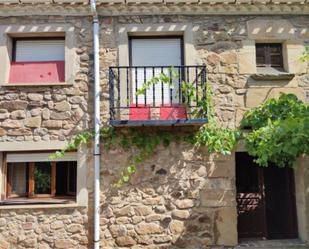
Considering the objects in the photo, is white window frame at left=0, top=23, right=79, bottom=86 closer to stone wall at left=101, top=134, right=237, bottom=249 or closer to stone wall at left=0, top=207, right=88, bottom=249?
stone wall at left=101, top=134, right=237, bottom=249

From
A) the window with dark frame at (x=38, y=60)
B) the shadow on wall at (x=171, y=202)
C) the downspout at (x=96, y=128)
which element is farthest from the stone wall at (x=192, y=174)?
the window with dark frame at (x=38, y=60)

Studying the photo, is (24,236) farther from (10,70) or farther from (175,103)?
(175,103)

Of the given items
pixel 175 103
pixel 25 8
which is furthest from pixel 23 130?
pixel 175 103

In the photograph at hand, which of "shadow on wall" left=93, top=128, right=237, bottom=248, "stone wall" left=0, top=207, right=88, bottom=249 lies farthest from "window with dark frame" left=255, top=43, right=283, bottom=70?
"stone wall" left=0, top=207, right=88, bottom=249

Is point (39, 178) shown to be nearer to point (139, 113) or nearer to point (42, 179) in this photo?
point (42, 179)

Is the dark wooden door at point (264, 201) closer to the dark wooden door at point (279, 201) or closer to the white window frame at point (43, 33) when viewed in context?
A: the dark wooden door at point (279, 201)

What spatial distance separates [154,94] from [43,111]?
1.92m

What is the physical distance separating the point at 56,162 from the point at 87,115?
968mm

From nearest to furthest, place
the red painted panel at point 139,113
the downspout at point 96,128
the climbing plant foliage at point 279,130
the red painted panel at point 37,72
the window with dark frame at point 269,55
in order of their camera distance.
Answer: the climbing plant foliage at point 279,130 < the downspout at point 96,128 < the red painted panel at point 139,113 < the red painted panel at point 37,72 < the window with dark frame at point 269,55

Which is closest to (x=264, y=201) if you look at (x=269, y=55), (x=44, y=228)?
(x=269, y=55)

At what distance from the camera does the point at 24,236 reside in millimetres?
Result: 5367

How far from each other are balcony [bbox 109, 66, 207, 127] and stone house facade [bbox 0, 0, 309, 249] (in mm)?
97

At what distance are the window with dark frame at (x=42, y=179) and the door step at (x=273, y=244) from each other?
3.03 m

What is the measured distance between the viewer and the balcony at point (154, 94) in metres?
5.60
